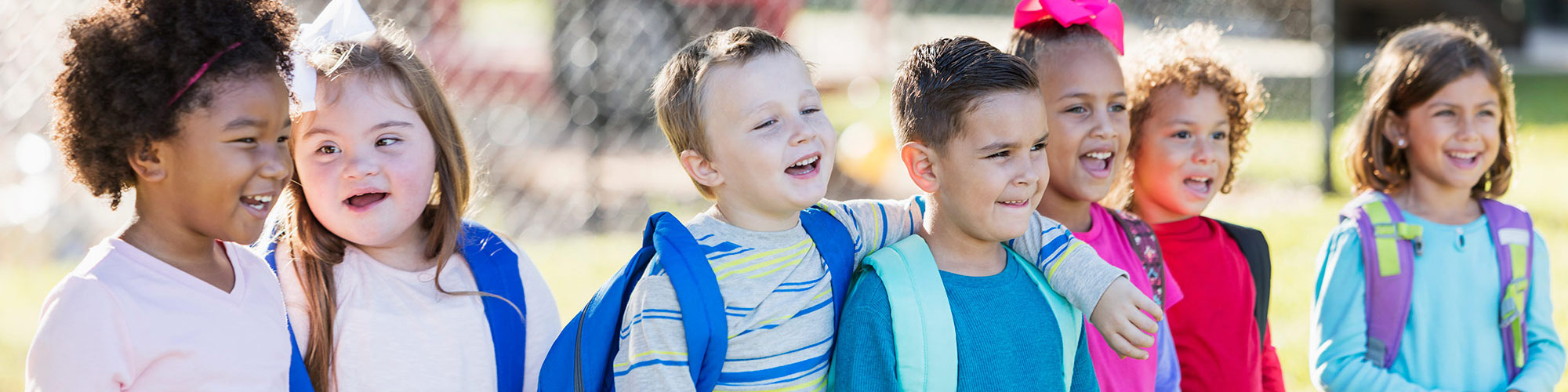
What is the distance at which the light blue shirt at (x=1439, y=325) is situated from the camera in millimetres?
2834

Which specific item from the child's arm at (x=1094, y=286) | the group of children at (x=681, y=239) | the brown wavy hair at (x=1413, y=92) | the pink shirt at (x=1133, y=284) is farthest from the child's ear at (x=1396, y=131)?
the child's arm at (x=1094, y=286)

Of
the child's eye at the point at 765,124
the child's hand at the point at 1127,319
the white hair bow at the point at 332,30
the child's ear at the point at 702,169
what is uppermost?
the white hair bow at the point at 332,30

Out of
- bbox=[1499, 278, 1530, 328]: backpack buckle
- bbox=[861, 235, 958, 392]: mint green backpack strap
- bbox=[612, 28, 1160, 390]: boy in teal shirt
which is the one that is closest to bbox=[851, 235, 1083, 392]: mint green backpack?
bbox=[861, 235, 958, 392]: mint green backpack strap

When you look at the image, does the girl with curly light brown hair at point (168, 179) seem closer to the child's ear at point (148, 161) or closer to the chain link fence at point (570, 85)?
the child's ear at point (148, 161)

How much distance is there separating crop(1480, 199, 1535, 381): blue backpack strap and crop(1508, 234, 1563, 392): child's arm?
0.05ft

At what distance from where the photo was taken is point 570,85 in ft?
24.5

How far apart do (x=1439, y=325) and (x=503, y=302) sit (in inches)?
87.9

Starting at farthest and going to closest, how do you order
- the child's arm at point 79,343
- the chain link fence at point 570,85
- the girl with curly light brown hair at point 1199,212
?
the chain link fence at point 570,85 < the girl with curly light brown hair at point 1199,212 < the child's arm at point 79,343

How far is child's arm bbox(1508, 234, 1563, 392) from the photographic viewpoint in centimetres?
285

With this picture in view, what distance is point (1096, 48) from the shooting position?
8.52ft

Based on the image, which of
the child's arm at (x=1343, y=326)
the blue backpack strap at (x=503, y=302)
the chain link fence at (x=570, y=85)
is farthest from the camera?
the chain link fence at (x=570, y=85)

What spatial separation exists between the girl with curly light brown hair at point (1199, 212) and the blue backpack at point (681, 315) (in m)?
1.00

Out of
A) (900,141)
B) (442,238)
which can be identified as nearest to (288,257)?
(442,238)

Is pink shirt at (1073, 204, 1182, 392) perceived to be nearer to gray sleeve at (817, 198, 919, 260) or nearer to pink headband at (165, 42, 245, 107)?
gray sleeve at (817, 198, 919, 260)
